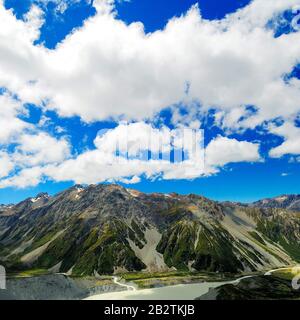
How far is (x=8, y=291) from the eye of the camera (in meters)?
162

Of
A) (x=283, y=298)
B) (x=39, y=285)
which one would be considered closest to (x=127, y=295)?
(x=39, y=285)
